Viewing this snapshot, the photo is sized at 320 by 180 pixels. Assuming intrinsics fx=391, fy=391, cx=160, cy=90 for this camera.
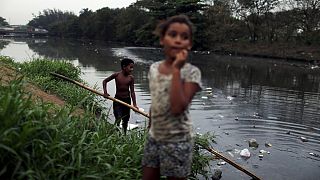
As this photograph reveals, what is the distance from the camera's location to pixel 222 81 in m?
19.2

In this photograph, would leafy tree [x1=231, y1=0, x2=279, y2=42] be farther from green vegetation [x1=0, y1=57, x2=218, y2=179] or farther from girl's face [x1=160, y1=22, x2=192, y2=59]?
girl's face [x1=160, y1=22, x2=192, y2=59]

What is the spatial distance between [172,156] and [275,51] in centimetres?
3884

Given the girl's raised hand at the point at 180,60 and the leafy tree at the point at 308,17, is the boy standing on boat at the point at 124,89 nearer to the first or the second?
the girl's raised hand at the point at 180,60

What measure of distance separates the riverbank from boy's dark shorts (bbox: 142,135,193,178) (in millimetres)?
32336

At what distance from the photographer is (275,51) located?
3950 centimetres

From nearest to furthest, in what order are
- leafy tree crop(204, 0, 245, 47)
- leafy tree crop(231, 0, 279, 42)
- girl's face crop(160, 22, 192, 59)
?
1. girl's face crop(160, 22, 192, 59)
2. leafy tree crop(231, 0, 279, 42)
3. leafy tree crop(204, 0, 245, 47)

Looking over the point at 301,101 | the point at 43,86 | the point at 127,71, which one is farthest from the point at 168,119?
the point at 301,101

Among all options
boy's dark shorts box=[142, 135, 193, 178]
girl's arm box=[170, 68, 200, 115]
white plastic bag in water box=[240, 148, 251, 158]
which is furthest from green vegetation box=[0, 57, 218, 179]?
white plastic bag in water box=[240, 148, 251, 158]

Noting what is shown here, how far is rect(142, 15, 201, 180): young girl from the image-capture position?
8.26ft

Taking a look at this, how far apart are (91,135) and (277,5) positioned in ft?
136

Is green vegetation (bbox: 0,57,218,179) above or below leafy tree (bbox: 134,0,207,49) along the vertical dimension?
below

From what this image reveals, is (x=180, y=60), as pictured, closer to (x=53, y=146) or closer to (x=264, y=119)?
(x=53, y=146)

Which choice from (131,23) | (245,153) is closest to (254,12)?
(131,23)

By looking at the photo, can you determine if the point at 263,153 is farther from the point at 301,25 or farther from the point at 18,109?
the point at 301,25
